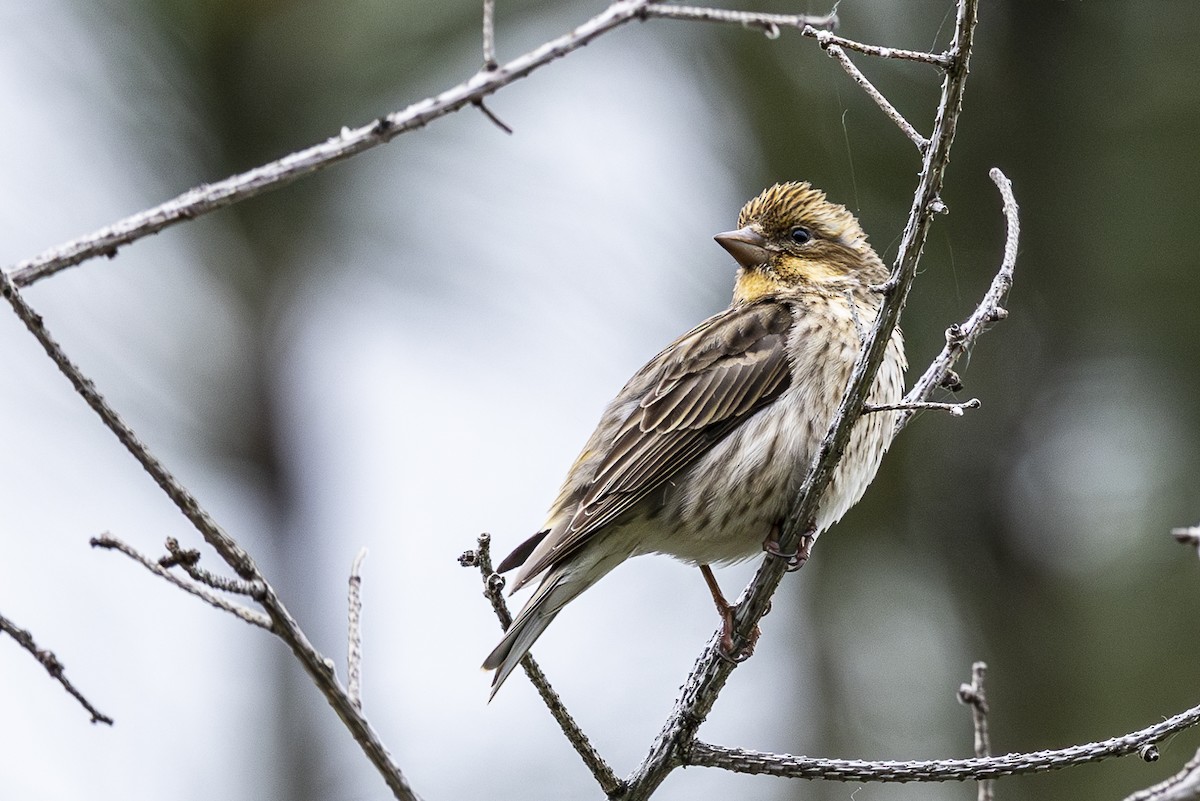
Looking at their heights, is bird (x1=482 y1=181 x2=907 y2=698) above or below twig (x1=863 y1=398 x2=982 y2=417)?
above

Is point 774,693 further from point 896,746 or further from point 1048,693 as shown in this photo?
point 1048,693

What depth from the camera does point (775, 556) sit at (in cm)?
386

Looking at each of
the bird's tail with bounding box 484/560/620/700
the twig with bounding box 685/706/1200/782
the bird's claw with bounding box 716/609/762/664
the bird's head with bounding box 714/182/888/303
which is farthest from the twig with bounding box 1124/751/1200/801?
the bird's head with bounding box 714/182/888/303

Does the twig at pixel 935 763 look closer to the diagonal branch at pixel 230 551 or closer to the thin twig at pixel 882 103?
the diagonal branch at pixel 230 551

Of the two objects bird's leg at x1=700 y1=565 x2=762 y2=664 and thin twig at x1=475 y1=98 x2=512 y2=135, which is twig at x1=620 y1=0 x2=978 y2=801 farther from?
thin twig at x1=475 y1=98 x2=512 y2=135

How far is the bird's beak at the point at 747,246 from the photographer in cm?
529

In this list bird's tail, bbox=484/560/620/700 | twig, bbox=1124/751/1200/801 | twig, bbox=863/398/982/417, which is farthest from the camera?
bird's tail, bbox=484/560/620/700

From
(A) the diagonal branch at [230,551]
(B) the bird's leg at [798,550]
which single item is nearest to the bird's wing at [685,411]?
(B) the bird's leg at [798,550]

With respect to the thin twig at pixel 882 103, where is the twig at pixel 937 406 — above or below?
below

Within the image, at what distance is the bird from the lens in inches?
171

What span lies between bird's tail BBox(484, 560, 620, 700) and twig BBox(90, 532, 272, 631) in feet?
3.21

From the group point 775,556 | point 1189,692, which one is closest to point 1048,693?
point 1189,692

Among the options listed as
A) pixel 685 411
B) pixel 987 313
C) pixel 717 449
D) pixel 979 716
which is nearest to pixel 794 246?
pixel 685 411

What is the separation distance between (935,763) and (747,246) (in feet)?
8.03
